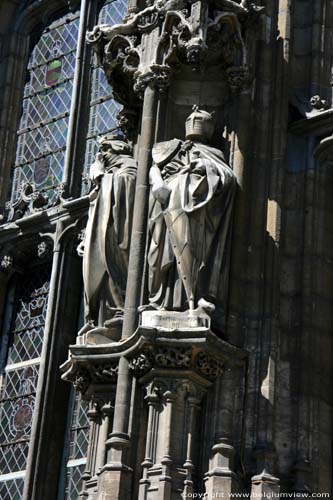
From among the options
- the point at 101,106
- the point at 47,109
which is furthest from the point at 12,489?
the point at 47,109

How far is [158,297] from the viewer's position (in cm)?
1917

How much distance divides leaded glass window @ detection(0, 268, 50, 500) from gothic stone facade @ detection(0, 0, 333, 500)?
0.02m

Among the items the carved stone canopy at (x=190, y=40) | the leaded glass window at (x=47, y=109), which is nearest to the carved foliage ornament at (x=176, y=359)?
the carved stone canopy at (x=190, y=40)

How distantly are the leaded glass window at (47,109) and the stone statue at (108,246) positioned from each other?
409 centimetres

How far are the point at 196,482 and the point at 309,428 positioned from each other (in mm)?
1519

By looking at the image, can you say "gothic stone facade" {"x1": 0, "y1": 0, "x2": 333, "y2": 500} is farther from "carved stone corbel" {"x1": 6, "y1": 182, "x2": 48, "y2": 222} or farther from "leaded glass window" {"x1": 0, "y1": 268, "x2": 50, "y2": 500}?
"carved stone corbel" {"x1": 6, "y1": 182, "x2": 48, "y2": 222}

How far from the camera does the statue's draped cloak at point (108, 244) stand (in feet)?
65.5

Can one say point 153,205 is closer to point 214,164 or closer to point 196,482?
point 214,164

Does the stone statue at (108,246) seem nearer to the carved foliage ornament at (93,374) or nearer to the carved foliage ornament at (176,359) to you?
the carved foliage ornament at (93,374)

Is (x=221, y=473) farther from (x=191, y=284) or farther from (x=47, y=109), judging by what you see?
(x=47, y=109)

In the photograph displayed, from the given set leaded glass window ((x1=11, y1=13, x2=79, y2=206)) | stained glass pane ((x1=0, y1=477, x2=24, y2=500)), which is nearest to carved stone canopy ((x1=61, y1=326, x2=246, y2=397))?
stained glass pane ((x1=0, y1=477, x2=24, y2=500))

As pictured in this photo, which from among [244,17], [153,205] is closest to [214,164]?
[153,205]

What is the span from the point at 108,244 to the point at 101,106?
16.3ft

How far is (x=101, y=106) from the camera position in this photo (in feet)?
81.0
